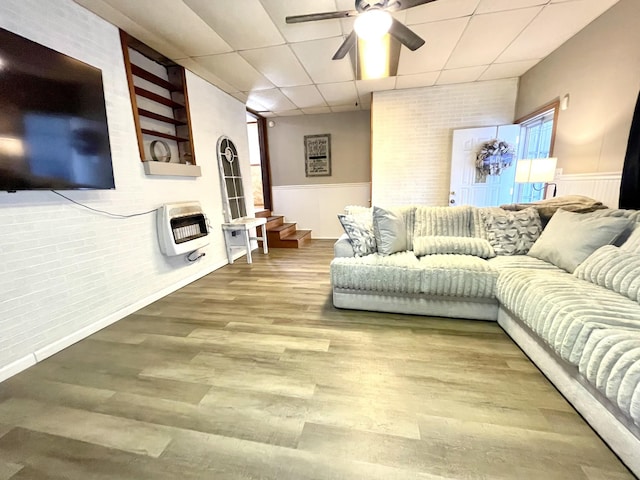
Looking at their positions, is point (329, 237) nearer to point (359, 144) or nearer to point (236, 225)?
point (359, 144)

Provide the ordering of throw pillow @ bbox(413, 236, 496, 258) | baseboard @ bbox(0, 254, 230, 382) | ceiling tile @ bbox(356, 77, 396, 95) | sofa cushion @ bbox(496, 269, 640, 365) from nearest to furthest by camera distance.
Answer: sofa cushion @ bbox(496, 269, 640, 365) < baseboard @ bbox(0, 254, 230, 382) < throw pillow @ bbox(413, 236, 496, 258) < ceiling tile @ bbox(356, 77, 396, 95)

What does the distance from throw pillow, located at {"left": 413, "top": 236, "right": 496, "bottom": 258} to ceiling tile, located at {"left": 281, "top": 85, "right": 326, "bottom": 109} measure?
2953 millimetres

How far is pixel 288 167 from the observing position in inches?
223

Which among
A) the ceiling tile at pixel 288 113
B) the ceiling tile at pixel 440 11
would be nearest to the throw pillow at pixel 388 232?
the ceiling tile at pixel 440 11

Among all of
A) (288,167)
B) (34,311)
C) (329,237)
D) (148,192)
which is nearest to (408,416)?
(34,311)

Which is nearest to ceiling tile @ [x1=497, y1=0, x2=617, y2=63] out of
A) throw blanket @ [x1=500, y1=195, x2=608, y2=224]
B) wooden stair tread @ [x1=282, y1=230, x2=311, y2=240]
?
throw blanket @ [x1=500, y1=195, x2=608, y2=224]

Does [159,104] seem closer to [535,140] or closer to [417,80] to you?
[417,80]

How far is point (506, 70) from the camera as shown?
3.47 meters

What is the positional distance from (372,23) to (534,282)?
204 centimetres

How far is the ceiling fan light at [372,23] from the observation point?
176 centimetres

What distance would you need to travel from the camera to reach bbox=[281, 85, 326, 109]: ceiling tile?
3.93m

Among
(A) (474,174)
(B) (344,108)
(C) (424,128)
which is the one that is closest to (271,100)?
(B) (344,108)

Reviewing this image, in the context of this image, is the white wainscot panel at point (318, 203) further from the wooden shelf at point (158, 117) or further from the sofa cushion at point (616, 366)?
the sofa cushion at point (616, 366)

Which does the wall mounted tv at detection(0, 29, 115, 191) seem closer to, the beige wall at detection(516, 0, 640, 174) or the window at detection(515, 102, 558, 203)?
the beige wall at detection(516, 0, 640, 174)
